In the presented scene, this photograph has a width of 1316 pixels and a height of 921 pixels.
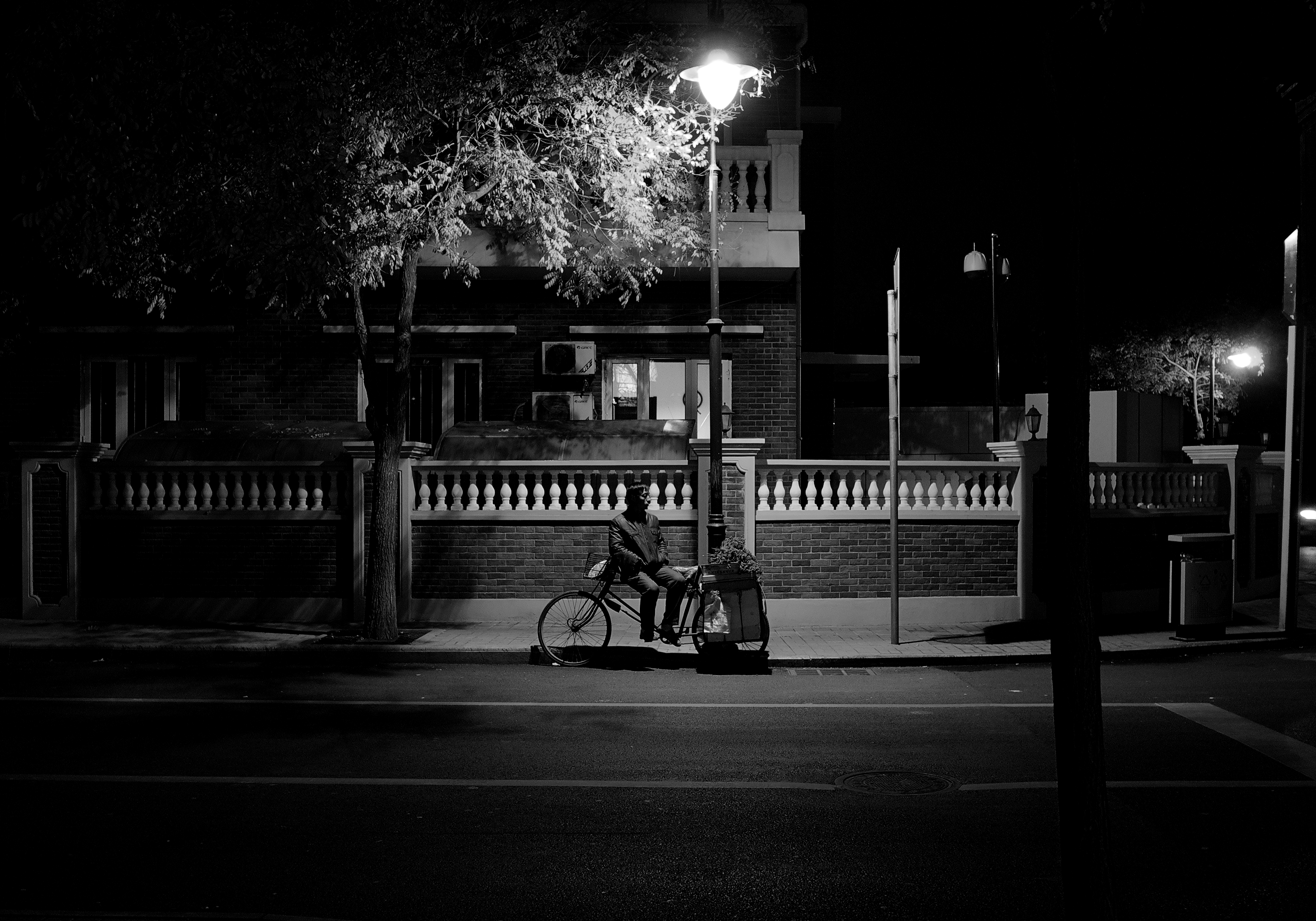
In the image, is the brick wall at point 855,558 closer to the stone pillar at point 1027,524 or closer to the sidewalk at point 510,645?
the sidewalk at point 510,645

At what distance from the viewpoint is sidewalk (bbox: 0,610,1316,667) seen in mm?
11672

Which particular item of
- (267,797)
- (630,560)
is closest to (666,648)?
(630,560)

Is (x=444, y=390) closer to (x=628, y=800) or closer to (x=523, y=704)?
(x=523, y=704)

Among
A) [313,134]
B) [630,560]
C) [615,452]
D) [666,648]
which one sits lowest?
[666,648]

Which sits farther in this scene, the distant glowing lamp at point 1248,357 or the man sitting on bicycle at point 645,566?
the distant glowing lamp at point 1248,357

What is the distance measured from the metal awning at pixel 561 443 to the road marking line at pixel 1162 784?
26.1ft

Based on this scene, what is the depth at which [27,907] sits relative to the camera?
4.62m

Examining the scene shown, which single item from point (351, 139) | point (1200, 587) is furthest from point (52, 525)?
point (1200, 587)

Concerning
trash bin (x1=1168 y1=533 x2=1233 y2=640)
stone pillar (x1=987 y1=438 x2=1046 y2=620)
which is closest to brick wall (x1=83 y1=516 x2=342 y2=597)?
stone pillar (x1=987 y1=438 x2=1046 y2=620)

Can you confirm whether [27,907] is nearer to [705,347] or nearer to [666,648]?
[666,648]

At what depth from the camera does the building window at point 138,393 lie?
→ 18.4 metres

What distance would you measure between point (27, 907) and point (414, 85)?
27.8 ft

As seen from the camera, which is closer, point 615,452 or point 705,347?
point 615,452

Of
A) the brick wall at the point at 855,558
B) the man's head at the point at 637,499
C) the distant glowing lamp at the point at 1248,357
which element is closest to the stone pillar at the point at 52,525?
the man's head at the point at 637,499
